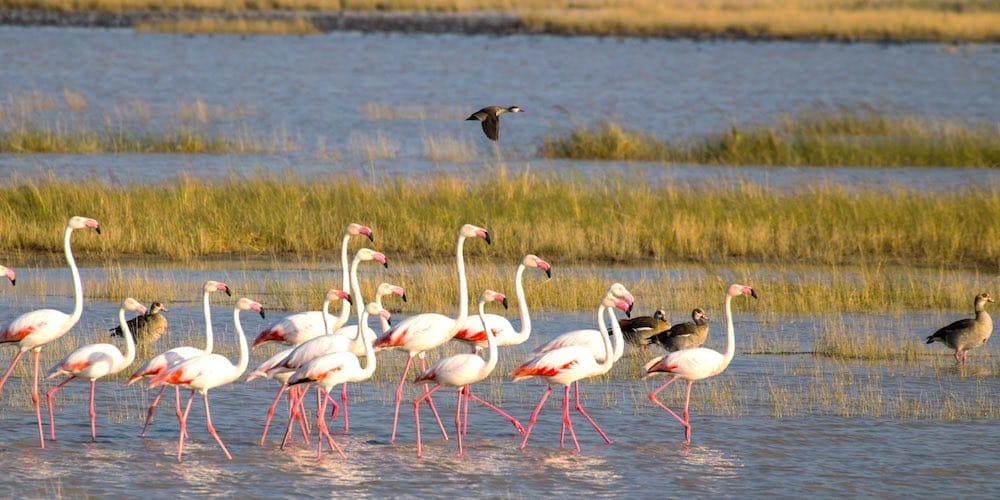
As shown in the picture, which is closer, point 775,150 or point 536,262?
point 536,262

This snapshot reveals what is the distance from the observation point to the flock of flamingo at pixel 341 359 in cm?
945

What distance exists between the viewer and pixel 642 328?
1251cm

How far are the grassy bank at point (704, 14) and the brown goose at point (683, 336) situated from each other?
153ft

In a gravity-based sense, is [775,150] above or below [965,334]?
above

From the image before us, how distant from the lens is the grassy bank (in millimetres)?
59125

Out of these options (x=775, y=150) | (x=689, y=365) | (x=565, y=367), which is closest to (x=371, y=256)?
(x=565, y=367)

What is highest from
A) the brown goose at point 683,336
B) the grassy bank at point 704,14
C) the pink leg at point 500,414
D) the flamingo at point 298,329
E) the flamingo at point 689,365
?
the grassy bank at point 704,14

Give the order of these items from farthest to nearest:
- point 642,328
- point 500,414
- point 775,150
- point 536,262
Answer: point 775,150 → point 642,328 → point 500,414 → point 536,262

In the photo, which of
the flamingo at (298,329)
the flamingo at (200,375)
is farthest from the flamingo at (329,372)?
the flamingo at (298,329)

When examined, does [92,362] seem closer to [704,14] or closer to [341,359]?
[341,359]

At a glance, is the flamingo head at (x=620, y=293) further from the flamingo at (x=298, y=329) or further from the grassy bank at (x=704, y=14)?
the grassy bank at (x=704, y=14)

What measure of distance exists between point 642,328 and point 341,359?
374cm

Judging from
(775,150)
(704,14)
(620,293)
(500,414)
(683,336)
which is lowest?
(500,414)

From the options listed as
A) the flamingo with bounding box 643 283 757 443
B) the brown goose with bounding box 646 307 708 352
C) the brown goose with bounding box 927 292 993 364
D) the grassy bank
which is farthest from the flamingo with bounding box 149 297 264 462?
the grassy bank
